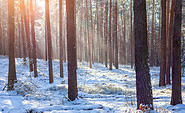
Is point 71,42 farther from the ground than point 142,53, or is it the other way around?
point 71,42

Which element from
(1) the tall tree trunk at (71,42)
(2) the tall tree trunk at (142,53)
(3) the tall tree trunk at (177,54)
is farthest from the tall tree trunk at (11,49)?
(3) the tall tree trunk at (177,54)

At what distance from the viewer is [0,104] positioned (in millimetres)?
6410

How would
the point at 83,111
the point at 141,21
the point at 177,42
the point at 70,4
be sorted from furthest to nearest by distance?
the point at 70,4
the point at 177,42
the point at 83,111
the point at 141,21

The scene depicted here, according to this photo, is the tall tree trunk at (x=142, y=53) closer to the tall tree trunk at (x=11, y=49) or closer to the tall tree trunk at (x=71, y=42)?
the tall tree trunk at (x=71, y=42)

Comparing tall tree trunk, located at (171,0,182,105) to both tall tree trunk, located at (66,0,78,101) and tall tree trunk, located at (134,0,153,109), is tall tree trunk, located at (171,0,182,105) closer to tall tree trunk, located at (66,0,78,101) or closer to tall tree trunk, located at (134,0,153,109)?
tall tree trunk, located at (134,0,153,109)

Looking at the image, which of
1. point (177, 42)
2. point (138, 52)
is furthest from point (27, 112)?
point (177, 42)

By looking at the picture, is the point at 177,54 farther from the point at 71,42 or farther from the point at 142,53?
the point at 71,42

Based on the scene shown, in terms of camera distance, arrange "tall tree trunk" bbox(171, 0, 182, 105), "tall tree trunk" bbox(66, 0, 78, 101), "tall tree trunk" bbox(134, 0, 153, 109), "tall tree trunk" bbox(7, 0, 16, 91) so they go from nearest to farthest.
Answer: "tall tree trunk" bbox(134, 0, 153, 109)
"tall tree trunk" bbox(171, 0, 182, 105)
"tall tree trunk" bbox(66, 0, 78, 101)
"tall tree trunk" bbox(7, 0, 16, 91)

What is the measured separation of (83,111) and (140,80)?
2456mm

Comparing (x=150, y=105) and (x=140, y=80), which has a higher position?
(x=140, y=80)

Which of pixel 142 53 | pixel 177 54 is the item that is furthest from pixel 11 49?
pixel 177 54

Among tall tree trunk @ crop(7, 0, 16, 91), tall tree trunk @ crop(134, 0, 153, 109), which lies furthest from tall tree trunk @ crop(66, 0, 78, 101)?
tall tree trunk @ crop(7, 0, 16, 91)

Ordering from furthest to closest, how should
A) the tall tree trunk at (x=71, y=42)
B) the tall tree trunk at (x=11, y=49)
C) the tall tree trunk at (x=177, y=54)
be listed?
the tall tree trunk at (x=11, y=49) → the tall tree trunk at (x=71, y=42) → the tall tree trunk at (x=177, y=54)

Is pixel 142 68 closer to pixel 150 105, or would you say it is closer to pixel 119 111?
pixel 150 105
